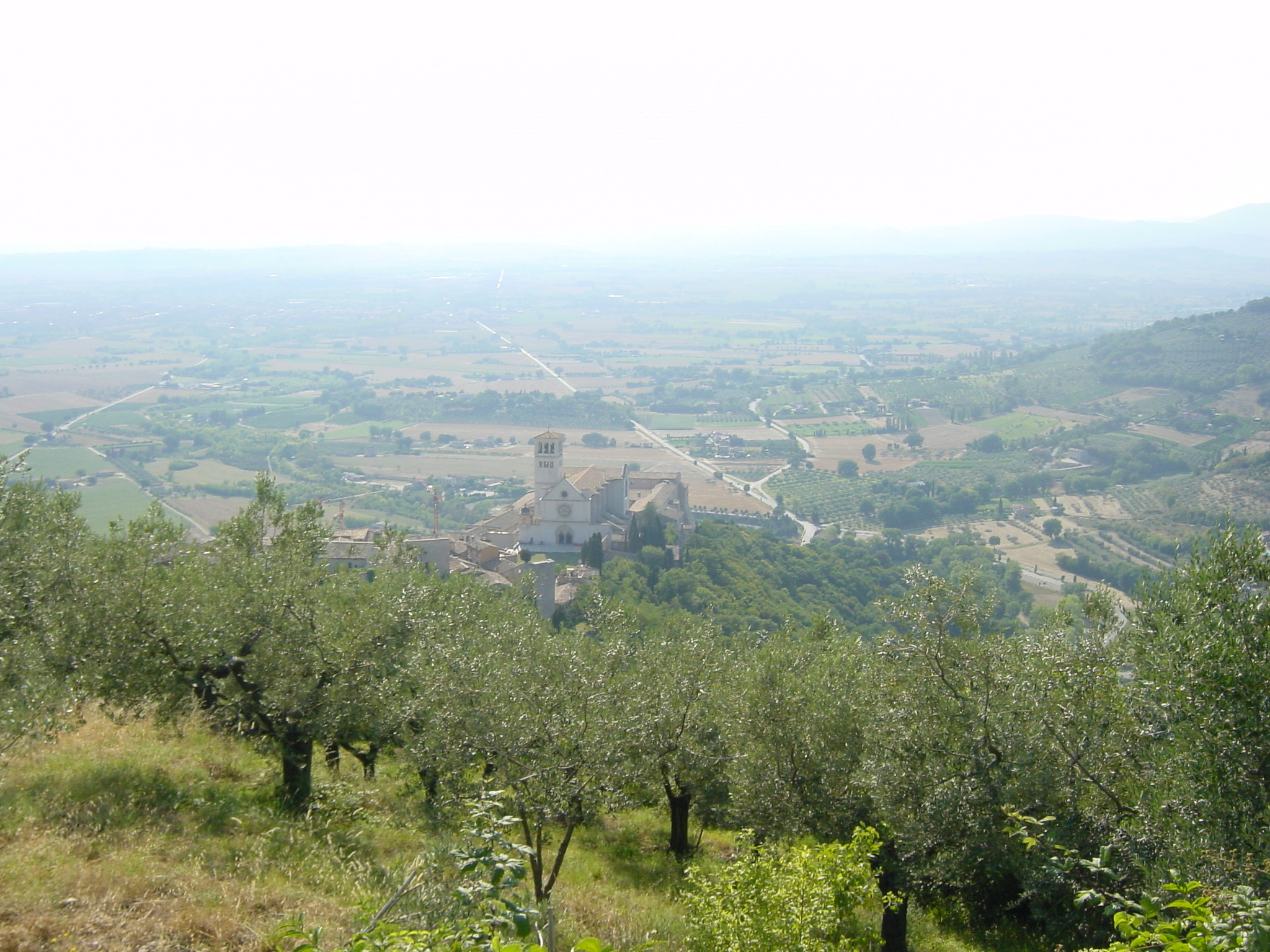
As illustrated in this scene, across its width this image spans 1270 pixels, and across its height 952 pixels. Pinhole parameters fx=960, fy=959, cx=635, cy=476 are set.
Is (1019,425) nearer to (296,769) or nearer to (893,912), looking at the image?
(893,912)

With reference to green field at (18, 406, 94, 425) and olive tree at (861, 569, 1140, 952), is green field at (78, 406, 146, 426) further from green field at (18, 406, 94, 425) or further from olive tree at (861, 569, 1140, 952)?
olive tree at (861, 569, 1140, 952)

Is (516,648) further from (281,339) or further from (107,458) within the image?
(281,339)

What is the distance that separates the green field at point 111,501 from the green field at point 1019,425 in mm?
84205

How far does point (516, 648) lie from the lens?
11164 mm

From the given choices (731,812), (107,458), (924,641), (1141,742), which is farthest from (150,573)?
(107,458)

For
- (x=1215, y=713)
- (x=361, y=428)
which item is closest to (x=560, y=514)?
(x=1215, y=713)

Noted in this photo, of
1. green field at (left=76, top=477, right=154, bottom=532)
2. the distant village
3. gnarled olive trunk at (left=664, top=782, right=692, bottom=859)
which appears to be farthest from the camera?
green field at (left=76, top=477, right=154, bottom=532)

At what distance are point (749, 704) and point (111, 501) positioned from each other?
6233 cm

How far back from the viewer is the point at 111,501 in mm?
63312

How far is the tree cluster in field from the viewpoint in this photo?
882cm

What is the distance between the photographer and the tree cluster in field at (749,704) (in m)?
8.82

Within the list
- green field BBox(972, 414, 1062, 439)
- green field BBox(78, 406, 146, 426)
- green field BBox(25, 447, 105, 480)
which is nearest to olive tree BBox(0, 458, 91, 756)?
green field BBox(25, 447, 105, 480)

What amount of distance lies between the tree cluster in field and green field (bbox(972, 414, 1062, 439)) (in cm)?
9839

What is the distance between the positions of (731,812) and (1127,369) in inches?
4766
